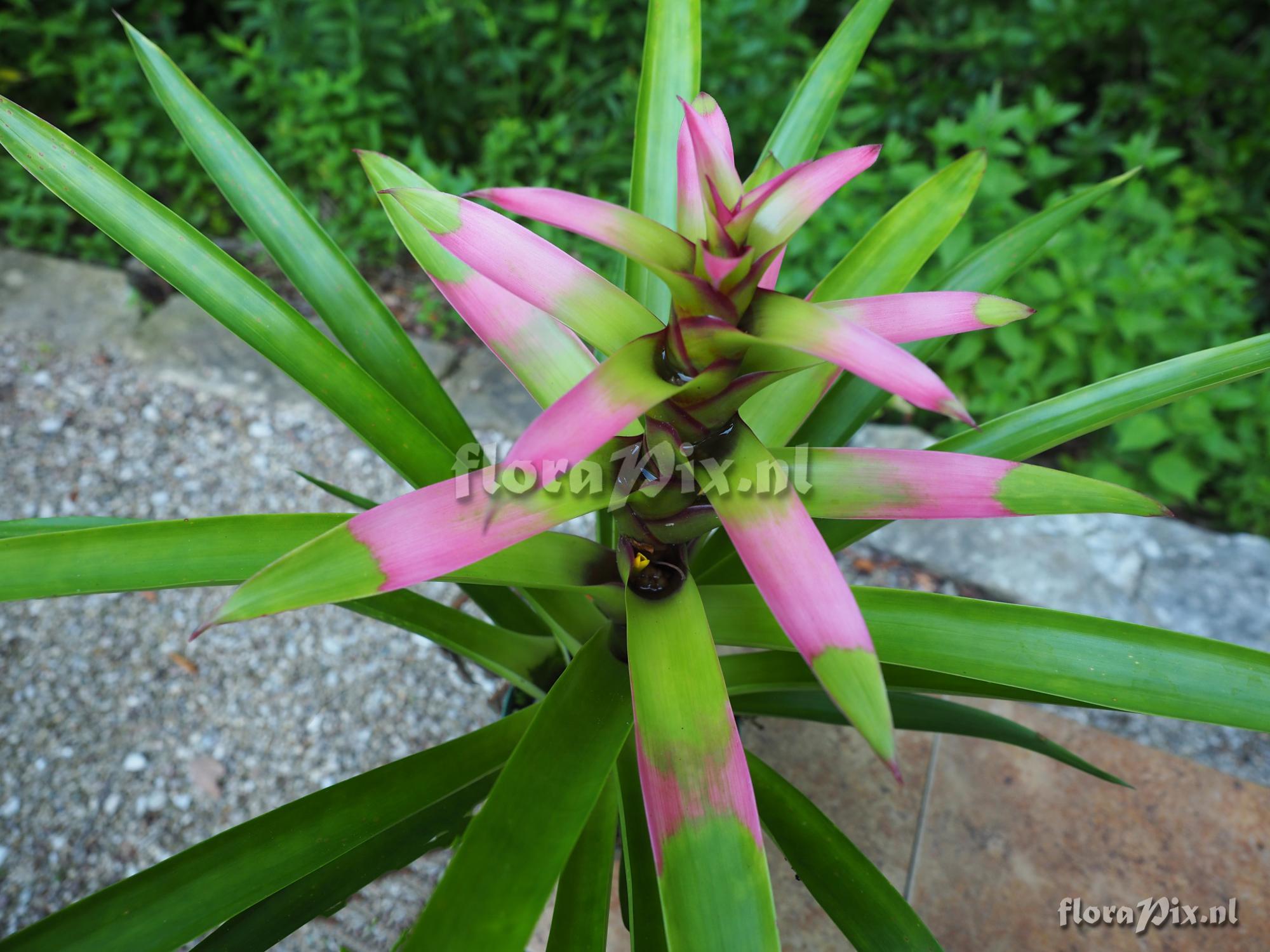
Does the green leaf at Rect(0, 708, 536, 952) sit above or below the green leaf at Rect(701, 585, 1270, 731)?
below

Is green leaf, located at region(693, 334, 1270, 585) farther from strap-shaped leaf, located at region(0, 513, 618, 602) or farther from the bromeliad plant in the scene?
strap-shaped leaf, located at region(0, 513, 618, 602)

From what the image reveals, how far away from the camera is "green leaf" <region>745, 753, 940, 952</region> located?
80 centimetres

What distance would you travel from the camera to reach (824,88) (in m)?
0.97

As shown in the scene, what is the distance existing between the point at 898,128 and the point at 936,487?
2.32 metres

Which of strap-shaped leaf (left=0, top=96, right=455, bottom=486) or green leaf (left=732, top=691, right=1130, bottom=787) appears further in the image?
green leaf (left=732, top=691, right=1130, bottom=787)

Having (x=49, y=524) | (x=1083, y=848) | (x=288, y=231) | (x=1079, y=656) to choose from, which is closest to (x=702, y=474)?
(x=1079, y=656)

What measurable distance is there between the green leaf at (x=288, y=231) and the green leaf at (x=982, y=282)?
0.49 meters

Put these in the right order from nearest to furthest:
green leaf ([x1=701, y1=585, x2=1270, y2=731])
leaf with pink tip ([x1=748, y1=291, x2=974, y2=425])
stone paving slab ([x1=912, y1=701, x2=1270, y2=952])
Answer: leaf with pink tip ([x1=748, y1=291, x2=974, y2=425]) → green leaf ([x1=701, y1=585, x2=1270, y2=731]) → stone paving slab ([x1=912, y1=701, x2=1270, y2=952])

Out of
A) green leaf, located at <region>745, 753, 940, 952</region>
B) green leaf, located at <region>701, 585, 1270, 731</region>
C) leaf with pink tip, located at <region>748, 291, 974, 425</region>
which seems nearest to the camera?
leaf with pink tip, located at <region>748, 291, 974, 425</region>

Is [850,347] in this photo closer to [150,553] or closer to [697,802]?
[697,802]

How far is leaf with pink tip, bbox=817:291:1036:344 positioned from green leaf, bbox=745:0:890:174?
411 millimetres

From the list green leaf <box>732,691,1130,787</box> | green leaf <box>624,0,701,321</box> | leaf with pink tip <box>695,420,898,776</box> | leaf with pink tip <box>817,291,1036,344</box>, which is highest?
green leaf <box>624,0,701,321</box>

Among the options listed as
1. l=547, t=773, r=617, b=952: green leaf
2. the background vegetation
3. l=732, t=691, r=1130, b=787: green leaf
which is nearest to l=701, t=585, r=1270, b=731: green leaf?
l=732, t=691, r=1130, b=787: green leaf

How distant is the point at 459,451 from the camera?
3.05 feet
